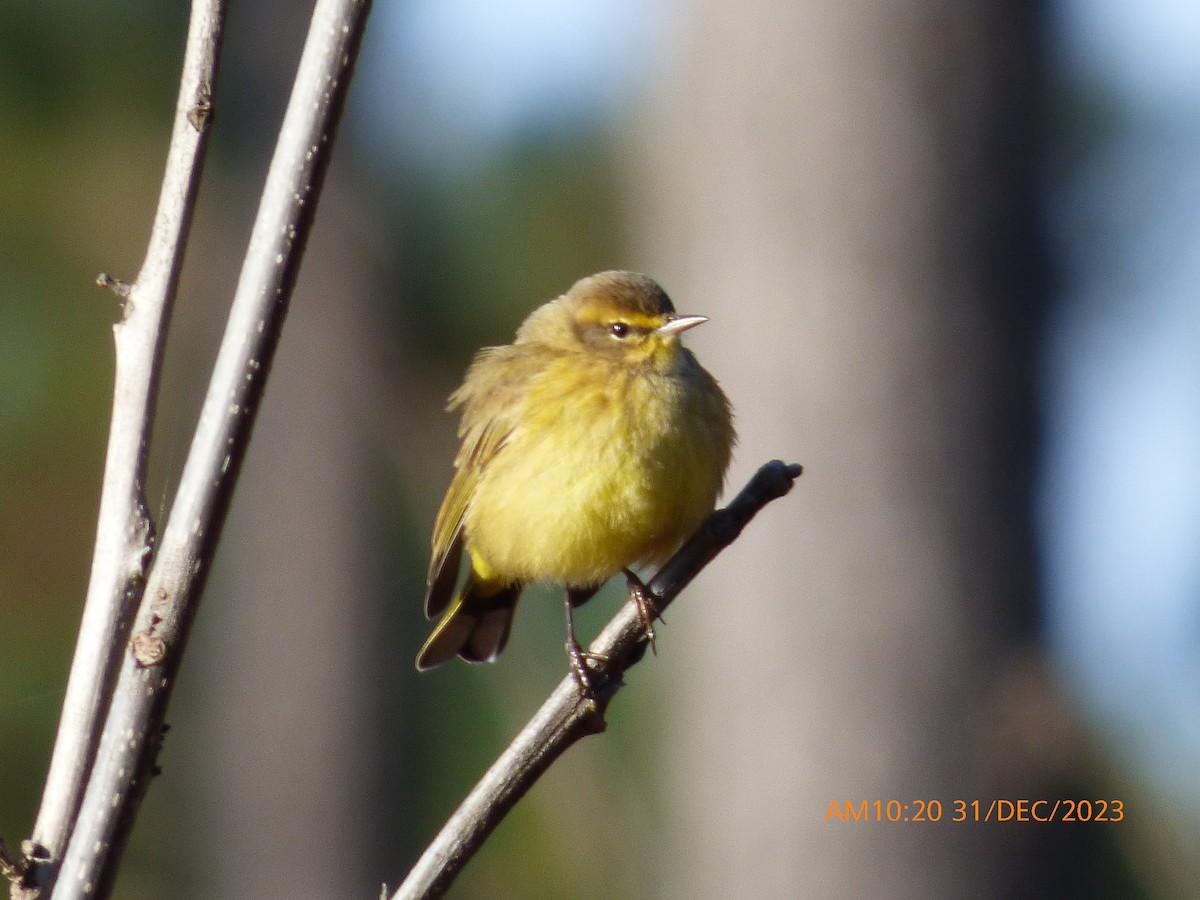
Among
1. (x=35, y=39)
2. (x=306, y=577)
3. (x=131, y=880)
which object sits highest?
(x=35, y=39)

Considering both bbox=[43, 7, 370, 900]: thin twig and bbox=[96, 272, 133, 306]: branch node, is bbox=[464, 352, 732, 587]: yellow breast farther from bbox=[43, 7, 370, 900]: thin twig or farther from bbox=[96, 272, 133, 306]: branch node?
bbox=[43, 7, 370, 900]: thin twig

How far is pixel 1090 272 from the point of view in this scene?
9094 mm

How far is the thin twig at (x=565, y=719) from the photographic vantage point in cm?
203

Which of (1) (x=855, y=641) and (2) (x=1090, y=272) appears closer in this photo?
(1) (x=855, y=641)

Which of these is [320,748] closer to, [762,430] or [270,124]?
[270,124]

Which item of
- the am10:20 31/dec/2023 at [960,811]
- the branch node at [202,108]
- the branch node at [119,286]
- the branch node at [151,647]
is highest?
the branch node at [202,108]

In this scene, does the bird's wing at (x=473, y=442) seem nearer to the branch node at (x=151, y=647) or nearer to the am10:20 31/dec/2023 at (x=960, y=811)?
the am10:20 31/dec/2023 at (x=960, y=811)

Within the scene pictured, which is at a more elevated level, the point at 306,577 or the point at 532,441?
the point at 532,441

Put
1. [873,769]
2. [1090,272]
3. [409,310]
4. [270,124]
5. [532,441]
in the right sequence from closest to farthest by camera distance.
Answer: [532,441] → [873,769] → [1090,272] → [270,124] → [409,310]

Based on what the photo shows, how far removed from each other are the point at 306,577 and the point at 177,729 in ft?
10.5

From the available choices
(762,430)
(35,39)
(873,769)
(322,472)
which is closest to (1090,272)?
(762,430)

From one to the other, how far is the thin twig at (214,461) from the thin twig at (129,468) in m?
0.07

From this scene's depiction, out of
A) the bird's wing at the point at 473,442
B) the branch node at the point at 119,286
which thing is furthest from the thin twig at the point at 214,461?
the bird's wing at the point at 473,442

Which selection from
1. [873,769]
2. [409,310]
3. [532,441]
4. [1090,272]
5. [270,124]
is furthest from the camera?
[409,310]
